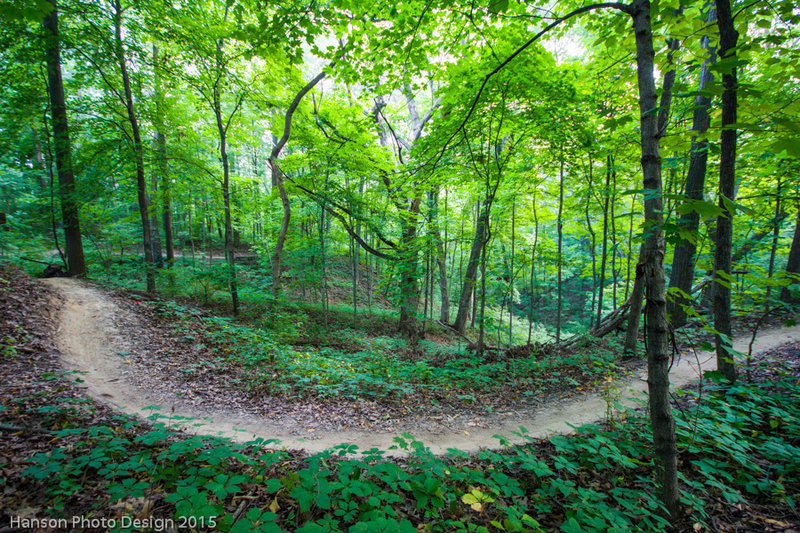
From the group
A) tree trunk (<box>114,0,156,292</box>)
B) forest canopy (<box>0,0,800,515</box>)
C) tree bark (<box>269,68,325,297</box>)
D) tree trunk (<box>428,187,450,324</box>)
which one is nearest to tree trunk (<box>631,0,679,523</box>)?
forest canopy (<box>0,0,800,515</box>)

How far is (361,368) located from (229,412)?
291 centimetres

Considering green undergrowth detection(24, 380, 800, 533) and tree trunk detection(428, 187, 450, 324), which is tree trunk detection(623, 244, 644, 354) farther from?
tree trunk detection(428, 187, 450, 324)

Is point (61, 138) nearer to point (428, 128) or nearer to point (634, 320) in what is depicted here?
point (428, 128)

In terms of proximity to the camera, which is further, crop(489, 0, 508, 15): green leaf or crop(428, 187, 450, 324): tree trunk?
crop(428, 187, 450, 324): tree trunk

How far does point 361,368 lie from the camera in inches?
275

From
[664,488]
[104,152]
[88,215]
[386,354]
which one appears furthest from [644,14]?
[88,215]

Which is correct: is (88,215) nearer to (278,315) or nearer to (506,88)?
(278,315)

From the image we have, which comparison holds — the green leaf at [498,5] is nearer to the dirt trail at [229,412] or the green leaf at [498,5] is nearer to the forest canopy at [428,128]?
the forest canopy at [428,128]

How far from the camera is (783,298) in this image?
32.0 feet

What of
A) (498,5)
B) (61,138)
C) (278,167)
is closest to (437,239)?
(278,167)

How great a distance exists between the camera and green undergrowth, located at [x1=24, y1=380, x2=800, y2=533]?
2047mm

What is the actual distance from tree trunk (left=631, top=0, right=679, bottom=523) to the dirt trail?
968mm

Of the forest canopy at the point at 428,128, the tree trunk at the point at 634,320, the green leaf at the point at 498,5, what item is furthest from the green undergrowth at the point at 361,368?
the green leaf at the point at 498,5

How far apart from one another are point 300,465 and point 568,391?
501cm
